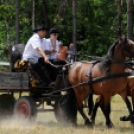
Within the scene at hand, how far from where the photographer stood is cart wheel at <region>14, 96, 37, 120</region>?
11.6 meters

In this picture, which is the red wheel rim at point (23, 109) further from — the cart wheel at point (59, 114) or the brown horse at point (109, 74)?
the brown horse at point (109, 74)

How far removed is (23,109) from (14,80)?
2.38 ft

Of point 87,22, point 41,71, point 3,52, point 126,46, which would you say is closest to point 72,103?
point 41,71

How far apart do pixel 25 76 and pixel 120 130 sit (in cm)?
272

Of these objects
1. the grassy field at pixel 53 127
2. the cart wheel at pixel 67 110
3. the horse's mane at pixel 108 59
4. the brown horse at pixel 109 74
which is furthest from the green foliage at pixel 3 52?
the horse's mane at pixel 108 59

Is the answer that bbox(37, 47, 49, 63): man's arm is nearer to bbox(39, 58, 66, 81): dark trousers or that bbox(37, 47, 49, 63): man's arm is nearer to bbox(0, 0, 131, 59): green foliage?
bbox(39, 58, 66, 81): dark trousers

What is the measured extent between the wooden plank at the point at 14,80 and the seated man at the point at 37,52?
1.19ft

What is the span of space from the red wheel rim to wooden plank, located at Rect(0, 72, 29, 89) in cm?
40

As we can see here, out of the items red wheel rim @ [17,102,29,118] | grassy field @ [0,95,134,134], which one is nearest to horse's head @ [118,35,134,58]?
grassy field @ [0,95,134,134]

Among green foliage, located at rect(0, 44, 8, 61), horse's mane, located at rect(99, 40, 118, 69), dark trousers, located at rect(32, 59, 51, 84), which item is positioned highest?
horse's mane, located at rect(99, 40, 118, 69)

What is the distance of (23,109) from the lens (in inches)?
466

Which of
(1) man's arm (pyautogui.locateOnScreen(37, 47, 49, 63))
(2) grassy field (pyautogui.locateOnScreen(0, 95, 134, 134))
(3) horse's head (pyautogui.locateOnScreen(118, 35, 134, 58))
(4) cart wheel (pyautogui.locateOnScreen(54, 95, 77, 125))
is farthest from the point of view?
(4) cart wheel (pyautogui.locateOnScreen(54, 95, 77, 125))

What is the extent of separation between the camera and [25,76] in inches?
465

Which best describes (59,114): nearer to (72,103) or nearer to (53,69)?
(72,103)
